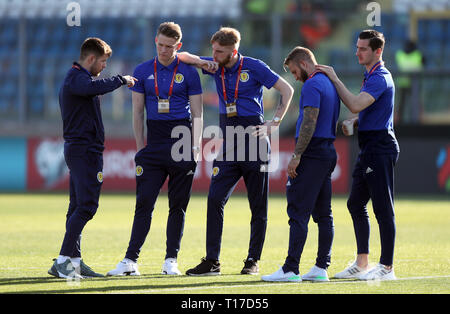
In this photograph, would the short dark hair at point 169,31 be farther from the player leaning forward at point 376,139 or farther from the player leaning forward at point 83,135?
the player leaning forward at point 376,139

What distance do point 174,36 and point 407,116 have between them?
50.0 feet

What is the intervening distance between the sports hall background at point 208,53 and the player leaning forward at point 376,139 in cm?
1392

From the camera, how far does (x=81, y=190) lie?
26.5 ft

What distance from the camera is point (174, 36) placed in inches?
321

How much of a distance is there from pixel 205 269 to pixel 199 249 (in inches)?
97.7

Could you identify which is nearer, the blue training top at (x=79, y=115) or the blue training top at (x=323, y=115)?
the blue training top at (x=323, y=115)

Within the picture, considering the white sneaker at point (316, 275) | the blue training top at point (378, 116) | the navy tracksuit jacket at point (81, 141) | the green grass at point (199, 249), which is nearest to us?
the green grass at point (199, 249)

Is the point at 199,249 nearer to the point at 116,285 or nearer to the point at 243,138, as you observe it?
the point at 243,138

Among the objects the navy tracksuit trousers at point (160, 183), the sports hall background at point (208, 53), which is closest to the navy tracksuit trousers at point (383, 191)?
the navy tracksuit trousers at point (160, 183)

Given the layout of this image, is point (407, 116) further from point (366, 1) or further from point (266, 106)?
point (366, 1)

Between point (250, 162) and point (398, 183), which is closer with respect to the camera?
point (250, 162)

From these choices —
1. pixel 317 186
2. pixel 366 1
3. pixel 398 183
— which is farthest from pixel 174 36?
pixel 366 1

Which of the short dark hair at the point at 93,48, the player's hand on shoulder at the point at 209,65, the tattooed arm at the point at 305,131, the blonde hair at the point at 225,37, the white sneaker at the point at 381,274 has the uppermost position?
the blonde hair at the point at 225,37

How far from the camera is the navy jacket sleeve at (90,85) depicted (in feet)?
26.1
